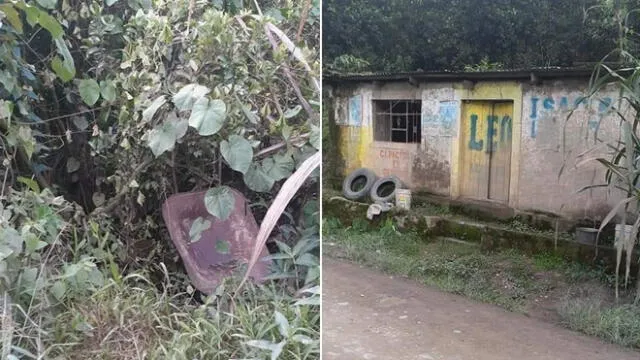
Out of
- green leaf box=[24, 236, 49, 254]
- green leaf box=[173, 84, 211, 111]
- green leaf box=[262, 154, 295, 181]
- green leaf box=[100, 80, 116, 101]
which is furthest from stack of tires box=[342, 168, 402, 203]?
green leaf box=[24, 236, 49, 254]

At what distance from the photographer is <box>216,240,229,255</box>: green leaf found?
133 centimetres

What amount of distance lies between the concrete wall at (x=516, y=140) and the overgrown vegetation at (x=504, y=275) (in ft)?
0.37

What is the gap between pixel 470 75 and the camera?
48.9 inches

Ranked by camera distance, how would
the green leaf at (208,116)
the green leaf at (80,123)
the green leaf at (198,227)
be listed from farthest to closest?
the green leaf at (80,123) → the green leaf at (198,227) → the green leaf at (208,116)

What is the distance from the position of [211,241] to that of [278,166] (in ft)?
0.69

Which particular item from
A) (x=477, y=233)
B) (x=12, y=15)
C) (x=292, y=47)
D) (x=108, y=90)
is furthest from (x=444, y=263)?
(x=12, y=15)

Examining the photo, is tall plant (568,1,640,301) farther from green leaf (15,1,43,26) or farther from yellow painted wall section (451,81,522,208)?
green leaf (15,1,43,26)

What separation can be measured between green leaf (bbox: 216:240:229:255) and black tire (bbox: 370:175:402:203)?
32 cm

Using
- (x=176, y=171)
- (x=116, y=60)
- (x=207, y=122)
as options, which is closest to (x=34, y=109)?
(x=116, y=60)

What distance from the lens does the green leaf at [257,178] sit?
1.28 m

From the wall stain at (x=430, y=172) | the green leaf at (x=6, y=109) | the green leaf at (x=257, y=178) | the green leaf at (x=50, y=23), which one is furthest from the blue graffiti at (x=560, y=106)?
the green leaf at (x=6, y=109)

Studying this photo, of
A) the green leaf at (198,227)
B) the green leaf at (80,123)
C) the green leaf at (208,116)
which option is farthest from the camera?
the green leaf at (80,123)

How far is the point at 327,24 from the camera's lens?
122 centimetres

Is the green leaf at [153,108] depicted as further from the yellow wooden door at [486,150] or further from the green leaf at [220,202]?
the yellow wooden door at [486,150]
